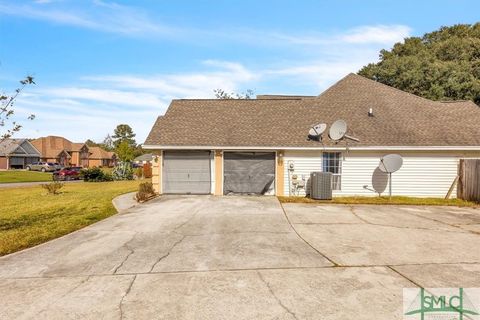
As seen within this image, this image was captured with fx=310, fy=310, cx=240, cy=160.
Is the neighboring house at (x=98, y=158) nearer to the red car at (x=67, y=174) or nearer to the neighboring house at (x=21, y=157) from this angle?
the neighboring house at (x=21, y=157)

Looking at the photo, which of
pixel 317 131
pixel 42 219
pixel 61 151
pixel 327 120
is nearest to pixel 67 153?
pixel 61 151

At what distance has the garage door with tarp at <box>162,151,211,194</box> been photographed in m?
17.3

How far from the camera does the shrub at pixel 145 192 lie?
1530 centimetres

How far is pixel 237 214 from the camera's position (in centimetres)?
1166

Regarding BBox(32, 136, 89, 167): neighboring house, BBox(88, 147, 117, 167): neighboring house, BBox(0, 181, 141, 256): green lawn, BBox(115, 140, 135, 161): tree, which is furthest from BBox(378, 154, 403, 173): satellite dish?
BBox(88, 147, 117, 167): neighboring house

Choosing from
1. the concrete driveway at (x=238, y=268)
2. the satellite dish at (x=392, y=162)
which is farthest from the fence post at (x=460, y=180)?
the concrete driveway at (x=238, y=268)

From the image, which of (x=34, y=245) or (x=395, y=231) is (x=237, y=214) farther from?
(x=34, y=245)

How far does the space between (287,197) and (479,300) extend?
451 inches

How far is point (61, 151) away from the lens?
73750 millimetres

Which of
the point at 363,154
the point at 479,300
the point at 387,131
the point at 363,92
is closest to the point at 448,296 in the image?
the point at 479,300

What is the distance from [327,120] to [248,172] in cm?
599

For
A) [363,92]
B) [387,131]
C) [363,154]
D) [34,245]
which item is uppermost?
[363,92]

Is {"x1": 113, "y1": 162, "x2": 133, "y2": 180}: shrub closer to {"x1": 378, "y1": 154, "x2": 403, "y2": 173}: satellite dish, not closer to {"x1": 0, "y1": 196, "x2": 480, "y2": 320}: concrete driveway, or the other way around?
{"x1": 0, "y1": 196, "x2": 480, "y2": 320}: concrete driveway
